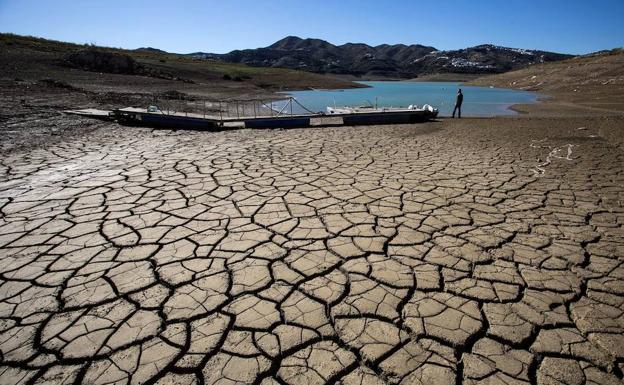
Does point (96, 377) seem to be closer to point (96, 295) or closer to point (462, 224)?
point (96, 295)

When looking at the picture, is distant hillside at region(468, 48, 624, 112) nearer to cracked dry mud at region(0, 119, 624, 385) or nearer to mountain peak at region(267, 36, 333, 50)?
cracked dry mud at region(0, 119, 624, 385)

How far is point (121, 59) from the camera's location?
2620 centimetres

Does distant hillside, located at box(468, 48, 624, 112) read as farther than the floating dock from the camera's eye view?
Yes

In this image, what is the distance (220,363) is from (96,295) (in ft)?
3.90

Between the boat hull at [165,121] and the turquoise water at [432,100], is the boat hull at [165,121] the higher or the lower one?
the lower one

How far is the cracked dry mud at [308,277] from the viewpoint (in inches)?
72.9

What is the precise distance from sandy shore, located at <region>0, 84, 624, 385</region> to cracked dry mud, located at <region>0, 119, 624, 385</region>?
1 cm

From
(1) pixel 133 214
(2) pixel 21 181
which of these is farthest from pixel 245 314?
(2) pixel 21 181

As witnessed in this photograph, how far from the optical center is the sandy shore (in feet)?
6.09

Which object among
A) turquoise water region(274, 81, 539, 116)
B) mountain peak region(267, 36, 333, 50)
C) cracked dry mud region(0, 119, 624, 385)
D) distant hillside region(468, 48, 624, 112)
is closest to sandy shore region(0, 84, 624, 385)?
cracked dry mud region(0, 119, 624, 385)

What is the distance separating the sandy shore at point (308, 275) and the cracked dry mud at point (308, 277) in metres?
0.01

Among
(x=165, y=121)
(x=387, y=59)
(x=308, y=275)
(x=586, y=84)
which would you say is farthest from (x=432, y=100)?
(x=387, y=59)

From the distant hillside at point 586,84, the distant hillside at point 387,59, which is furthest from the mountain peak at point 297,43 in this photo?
the distant hillside at point 586,84

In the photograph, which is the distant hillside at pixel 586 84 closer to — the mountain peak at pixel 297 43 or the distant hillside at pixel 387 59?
the distant hillside at pixel 387 59
